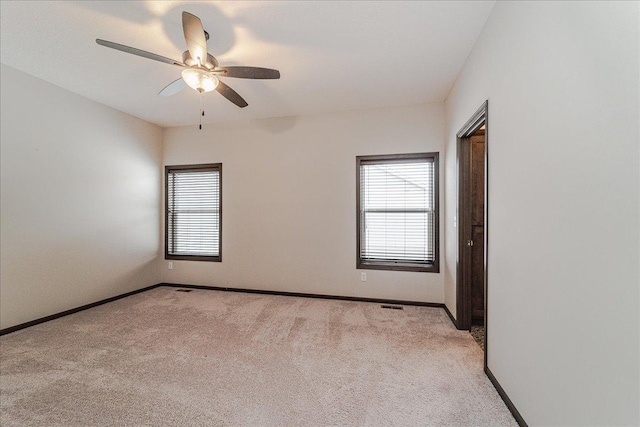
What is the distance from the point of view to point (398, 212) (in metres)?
3.86

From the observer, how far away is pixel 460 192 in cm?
292

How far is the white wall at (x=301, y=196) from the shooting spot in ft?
12.5

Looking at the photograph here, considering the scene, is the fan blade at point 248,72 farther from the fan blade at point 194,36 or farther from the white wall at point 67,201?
the white wall at point 67,201

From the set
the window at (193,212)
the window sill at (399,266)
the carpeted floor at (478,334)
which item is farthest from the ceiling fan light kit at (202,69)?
the carpeted floor at (478,334)

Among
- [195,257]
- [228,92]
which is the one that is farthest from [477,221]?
[195,257]

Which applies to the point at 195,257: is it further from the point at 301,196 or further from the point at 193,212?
the point at 301,196

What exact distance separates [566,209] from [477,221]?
213 centimetres

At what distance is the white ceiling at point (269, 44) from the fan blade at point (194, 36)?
31cm

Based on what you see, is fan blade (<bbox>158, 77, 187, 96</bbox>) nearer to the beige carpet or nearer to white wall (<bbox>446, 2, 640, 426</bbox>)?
the beige carpet

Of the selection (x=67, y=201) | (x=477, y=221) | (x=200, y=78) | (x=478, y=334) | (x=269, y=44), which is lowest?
(x=478, y=334)

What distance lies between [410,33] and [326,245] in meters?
2.80

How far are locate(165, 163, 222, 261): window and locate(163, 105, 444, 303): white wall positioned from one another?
0.53ft

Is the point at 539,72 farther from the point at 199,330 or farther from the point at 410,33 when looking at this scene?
the point at 199,330

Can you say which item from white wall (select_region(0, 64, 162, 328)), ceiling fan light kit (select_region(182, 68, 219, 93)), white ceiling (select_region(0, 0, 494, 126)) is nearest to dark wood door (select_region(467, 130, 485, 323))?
white ceiling (select_region(0, 0, 494, 126))
